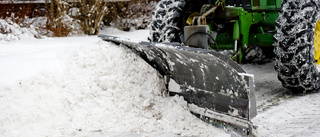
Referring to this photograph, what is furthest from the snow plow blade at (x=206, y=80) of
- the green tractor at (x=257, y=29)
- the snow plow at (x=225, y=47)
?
the green tractor at (x=257, y=29)

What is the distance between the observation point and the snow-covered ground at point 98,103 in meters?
3.15

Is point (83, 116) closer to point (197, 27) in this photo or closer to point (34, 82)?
point (34, 82)

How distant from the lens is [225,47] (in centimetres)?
504

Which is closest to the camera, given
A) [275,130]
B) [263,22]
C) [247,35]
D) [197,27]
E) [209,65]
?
[275,130]

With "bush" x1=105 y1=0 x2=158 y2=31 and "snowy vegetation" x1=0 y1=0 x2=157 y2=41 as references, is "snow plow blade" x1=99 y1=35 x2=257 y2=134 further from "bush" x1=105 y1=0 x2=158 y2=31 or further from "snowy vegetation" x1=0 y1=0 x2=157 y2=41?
"bush" x1=105 y1=0 x2=158 y2=31

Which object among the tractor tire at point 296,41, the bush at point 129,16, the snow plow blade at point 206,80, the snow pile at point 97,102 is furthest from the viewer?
the bush at point 129,16

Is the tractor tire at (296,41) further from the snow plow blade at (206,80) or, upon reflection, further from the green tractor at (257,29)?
the snow plow blade at (206,80)

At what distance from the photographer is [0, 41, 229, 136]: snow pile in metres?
3.12

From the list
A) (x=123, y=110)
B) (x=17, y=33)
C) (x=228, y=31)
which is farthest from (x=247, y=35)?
(x=17, y=33)

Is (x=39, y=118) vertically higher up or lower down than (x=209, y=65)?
lower down

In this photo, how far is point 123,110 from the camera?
3467 millimetres

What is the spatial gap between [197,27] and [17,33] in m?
5.19

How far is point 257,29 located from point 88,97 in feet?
10.2

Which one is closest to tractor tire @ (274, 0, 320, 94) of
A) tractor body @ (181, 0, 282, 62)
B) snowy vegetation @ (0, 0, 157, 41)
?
tractor body @ (181, 0, 282, 62)
